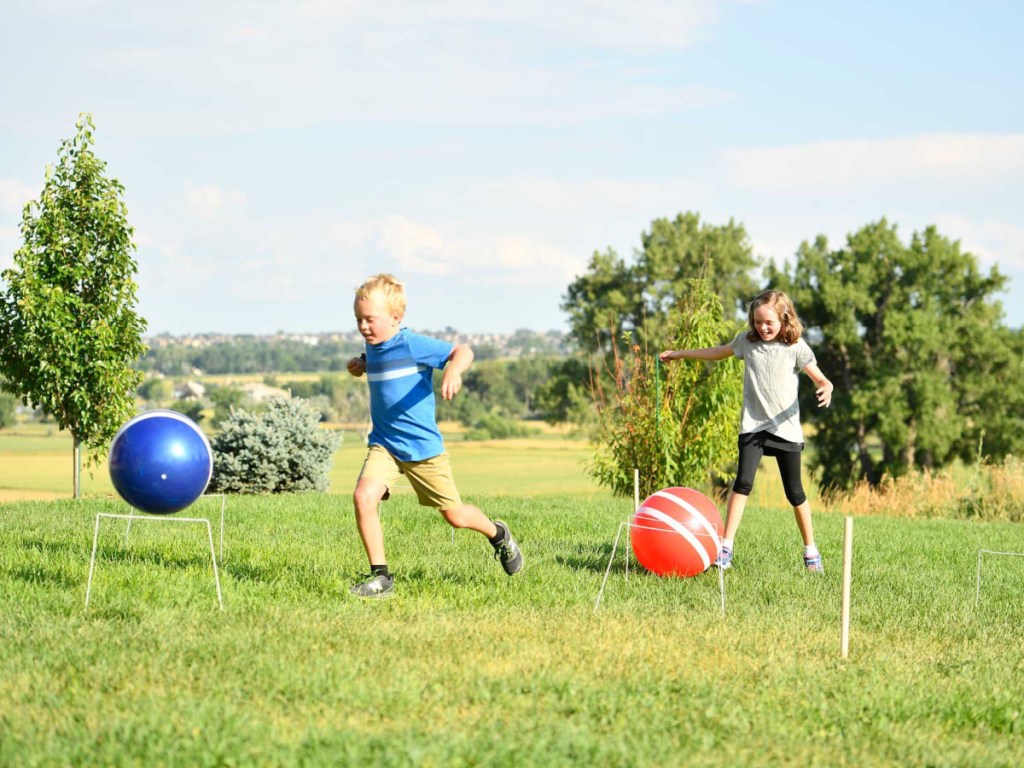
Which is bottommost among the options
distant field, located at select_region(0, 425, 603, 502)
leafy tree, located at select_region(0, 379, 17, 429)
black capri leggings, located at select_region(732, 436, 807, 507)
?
distant field, located at select_region(0, 425, 603, 502)

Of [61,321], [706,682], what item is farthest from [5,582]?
[61,321]

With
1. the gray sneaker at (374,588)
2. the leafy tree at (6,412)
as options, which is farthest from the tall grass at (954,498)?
the leafy tree at (6,412)

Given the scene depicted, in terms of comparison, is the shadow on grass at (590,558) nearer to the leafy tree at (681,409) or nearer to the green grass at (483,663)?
the green grass at (483,663)

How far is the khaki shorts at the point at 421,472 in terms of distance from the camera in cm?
711

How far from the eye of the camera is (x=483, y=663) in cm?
530

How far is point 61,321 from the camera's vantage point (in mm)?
15766

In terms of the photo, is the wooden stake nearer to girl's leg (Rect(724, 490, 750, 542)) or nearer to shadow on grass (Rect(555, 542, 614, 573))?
girl's leg (Rect(724, 490, 750, 542))

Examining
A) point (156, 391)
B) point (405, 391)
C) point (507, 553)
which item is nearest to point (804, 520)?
point (507, 553)

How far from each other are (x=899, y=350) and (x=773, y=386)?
31903mm

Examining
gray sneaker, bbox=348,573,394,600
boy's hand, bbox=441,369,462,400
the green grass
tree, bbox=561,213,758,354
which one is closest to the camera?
the green grass

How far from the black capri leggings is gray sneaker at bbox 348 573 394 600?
289 centimetres

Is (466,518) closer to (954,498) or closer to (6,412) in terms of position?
(954,498)

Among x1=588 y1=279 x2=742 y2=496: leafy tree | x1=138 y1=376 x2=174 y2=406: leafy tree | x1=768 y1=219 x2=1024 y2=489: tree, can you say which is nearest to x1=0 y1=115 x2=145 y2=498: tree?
x1=588 y1=279 x2=742 y2=496: leafy tree

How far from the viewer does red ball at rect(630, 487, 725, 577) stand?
769 cm
